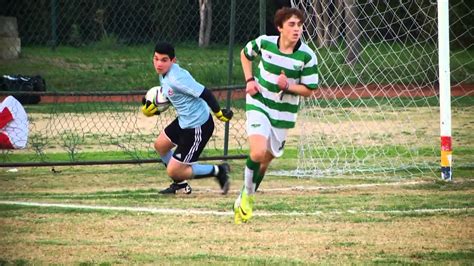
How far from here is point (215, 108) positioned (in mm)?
12219

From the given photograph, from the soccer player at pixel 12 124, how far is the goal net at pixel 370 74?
384 centimetres

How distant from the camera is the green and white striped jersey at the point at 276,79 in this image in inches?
407

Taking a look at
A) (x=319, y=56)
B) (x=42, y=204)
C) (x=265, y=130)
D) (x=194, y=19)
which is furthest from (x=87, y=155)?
(x=265, y=130)

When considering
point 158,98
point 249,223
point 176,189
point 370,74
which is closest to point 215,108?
point 158,98

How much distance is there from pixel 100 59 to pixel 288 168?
285 inches

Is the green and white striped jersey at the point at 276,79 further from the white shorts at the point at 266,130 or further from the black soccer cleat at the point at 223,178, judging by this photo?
the black soccer cleat at the point at 223,178

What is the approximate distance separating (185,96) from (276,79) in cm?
238

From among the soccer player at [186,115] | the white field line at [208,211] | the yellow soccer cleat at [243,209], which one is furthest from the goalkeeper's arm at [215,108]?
the yellow soccer cleat at [243,209]

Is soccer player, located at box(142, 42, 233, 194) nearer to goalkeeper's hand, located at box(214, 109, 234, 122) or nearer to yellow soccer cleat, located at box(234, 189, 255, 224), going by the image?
goalkeeper's hand, located at box(214, 109, 234, 122)

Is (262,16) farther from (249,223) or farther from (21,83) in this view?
(21,83)

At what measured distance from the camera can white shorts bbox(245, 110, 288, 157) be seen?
1031 cm

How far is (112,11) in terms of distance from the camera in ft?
58.4

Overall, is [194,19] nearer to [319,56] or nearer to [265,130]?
[319,56]

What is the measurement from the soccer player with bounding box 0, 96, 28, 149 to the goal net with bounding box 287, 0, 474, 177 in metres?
3.84
